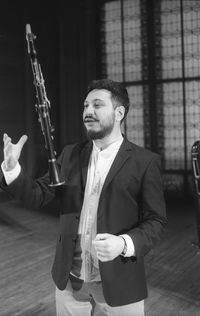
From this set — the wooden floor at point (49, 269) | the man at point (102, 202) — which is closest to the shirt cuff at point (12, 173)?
the man at point (102, 202)

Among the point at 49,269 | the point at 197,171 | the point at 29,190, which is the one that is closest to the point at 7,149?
the point at 29,190

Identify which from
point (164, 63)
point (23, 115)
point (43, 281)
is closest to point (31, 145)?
point (23, 115)

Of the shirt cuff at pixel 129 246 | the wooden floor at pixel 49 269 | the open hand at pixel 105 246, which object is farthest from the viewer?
the wooden floor at pixel 49 269

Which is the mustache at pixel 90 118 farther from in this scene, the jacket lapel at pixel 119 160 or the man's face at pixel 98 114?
the jacket lapel at pixel 119 160

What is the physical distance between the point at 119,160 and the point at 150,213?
0.25 meters

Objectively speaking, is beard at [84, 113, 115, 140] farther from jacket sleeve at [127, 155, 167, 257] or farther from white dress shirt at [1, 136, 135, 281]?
jacket sleeve at [127, 155, 167, 257]

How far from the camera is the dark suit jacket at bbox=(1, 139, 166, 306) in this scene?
1750mm

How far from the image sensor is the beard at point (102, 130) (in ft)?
5.70

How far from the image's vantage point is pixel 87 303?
192cm

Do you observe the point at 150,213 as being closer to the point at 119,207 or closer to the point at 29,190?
the point at 119,207

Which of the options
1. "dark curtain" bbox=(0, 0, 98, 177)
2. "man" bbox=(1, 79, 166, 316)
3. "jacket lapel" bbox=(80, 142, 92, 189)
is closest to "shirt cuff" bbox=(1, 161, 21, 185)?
"man" bbox=(1, 79, 166, 316)

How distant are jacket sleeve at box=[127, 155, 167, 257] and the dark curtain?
24.6ft

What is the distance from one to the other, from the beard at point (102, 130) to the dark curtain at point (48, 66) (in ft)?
24.5

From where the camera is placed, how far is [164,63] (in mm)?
9469
